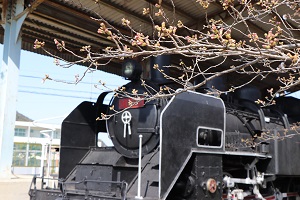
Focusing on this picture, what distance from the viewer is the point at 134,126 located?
5.65 m

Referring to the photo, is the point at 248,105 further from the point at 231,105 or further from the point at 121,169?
the point at 121,169

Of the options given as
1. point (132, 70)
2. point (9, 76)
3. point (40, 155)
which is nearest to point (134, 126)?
point (132, 70)

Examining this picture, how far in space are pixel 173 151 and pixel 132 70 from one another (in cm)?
175

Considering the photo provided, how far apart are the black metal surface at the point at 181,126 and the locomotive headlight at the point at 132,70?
1136 mm

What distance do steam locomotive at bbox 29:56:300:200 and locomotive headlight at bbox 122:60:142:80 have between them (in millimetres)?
16

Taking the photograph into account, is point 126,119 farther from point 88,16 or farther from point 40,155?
point 40,155

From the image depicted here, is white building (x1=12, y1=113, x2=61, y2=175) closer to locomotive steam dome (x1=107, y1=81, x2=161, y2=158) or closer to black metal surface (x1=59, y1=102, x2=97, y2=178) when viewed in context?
black metal surface (x1=59, y1=102, x2=97, y2=178)

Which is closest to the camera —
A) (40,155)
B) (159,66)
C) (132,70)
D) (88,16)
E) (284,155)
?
(132,70)

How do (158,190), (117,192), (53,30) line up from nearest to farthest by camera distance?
(158,190), (117,192), (53,30)

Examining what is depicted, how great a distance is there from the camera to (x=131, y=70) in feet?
19.3

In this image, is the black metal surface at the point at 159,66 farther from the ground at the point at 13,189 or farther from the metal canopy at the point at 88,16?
the ground at the point at 13,189

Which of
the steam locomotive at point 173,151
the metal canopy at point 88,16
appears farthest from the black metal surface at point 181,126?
the metal canopy at point 88,16

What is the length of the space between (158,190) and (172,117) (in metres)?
0.94

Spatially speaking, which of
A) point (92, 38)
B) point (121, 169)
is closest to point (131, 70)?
point (121, 169)
